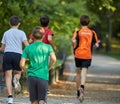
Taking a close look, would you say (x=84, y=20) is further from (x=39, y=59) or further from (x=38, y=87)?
(x=38, y=87)

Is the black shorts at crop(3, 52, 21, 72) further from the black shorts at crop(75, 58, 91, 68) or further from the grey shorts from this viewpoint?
the grey shorts

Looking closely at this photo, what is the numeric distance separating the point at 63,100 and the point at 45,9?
1681cm

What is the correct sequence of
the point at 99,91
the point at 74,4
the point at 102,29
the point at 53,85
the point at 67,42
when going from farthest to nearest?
the point at 102,29, the point at 74,4, the point at 67,42, the point at 53,85, the point at 99,91

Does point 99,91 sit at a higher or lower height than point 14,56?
lower

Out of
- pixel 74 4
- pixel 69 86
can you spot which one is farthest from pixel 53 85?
pixel 74 4

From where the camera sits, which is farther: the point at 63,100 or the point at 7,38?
the point at 63,100

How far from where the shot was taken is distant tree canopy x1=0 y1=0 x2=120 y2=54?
16.6m

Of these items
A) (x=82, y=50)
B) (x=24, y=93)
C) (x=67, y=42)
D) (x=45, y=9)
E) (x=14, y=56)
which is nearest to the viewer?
(x=14, y=56)

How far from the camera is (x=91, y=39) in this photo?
500 inches

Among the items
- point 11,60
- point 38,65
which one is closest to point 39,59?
point 38,65

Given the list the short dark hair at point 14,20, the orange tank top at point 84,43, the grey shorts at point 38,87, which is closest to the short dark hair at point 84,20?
the orange tank top at point 84,43

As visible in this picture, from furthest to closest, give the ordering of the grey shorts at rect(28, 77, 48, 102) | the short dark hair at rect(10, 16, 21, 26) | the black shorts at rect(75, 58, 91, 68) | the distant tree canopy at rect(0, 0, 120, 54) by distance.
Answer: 1. the distant tree canopy at rect(0, 0, 120, 54)
2. the black shorts at rect(75, 58, 91, 68)
3. the short dark hair at rect(10, 16, 21, 26)
4. the grey shorts at rect(28, 77, 48, 102)

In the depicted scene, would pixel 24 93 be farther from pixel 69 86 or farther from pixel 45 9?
pixel 45 9

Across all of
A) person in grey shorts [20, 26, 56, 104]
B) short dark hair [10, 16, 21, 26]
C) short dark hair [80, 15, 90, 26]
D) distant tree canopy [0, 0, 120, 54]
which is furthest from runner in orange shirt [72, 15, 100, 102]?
person in grey shorts [20, 26, 56, 104]
